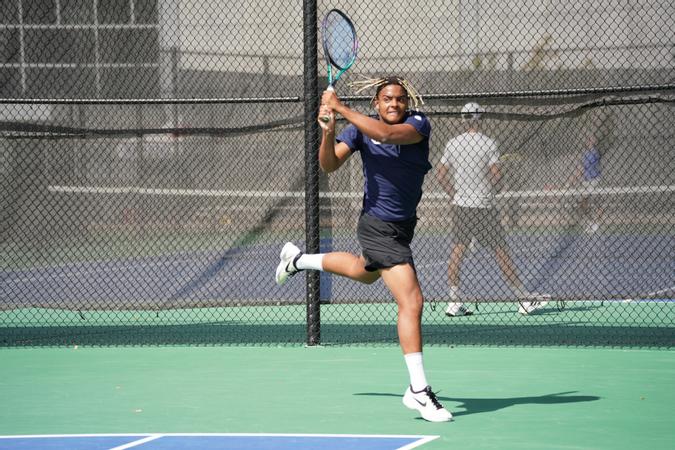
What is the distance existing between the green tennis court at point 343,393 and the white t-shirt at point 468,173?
1.82 meters

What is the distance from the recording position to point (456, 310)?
10.1 meters

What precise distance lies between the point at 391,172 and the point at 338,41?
118cm

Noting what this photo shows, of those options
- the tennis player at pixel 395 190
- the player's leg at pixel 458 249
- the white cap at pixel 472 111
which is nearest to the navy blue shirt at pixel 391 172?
the tennis player at pixel 395 190

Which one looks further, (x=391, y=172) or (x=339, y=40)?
(x=339, y=40)

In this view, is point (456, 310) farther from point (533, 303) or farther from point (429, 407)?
point (429, 407)

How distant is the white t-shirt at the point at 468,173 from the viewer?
32.7 ft

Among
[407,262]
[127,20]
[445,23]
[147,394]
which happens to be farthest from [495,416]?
[127,20]

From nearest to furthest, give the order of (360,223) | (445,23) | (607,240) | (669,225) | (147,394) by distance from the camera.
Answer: (360,223)
(147,394)
(445,23)
(669,225)
(607,240)

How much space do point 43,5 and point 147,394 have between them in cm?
433

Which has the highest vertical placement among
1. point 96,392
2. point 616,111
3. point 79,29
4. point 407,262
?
point 79,29

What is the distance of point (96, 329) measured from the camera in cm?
986

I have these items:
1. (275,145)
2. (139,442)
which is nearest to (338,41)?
(275,145)

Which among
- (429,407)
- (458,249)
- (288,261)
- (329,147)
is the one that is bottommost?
(429,407)

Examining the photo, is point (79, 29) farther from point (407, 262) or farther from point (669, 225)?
point (669, 225)
